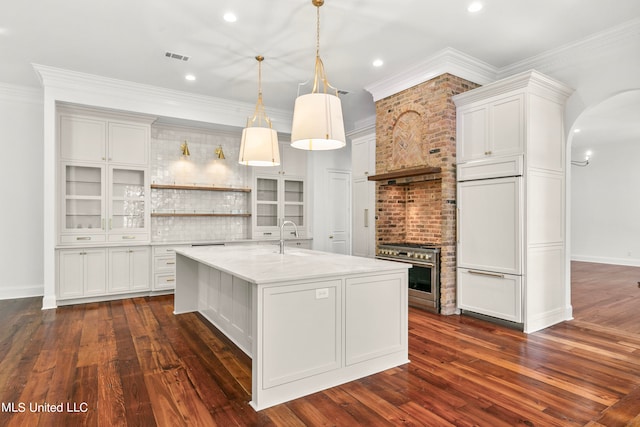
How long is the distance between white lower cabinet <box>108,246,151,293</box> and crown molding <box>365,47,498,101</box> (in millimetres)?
4366

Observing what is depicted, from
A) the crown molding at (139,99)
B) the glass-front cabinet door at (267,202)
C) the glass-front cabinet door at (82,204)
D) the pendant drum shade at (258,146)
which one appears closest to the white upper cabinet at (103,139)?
the glass-front cabinet door at (82,204)

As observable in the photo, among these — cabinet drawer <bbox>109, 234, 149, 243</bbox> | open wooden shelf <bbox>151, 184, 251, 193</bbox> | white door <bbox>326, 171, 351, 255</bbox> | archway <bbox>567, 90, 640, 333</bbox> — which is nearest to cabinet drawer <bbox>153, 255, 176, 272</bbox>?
cabinet drawer <bbox>109, 234, 149, 243</bbox>

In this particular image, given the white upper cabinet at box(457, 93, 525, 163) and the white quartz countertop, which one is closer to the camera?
the white quartz countertop

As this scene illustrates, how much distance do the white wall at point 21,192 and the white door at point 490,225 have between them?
6.02m

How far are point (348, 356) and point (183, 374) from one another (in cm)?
129

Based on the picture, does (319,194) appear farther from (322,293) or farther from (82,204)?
(322,293)

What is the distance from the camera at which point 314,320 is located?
8.43ft

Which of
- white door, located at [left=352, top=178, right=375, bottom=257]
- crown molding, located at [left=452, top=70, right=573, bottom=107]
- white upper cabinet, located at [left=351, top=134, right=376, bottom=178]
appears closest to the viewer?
crown molding, located at [left=452, top=70, right=573, bottom=107]

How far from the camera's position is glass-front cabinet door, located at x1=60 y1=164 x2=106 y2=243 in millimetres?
5188

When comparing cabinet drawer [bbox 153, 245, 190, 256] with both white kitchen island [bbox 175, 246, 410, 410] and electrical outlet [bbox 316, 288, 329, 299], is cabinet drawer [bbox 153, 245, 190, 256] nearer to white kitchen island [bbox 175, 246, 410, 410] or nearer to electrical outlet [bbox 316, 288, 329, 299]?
white kitchen island [bbox 175, 246, 410, 410]

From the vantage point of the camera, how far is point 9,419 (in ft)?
7.28

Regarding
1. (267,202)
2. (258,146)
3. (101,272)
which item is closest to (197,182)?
(267,202)

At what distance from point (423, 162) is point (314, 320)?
2940 millimetres

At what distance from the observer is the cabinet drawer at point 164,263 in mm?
5684
